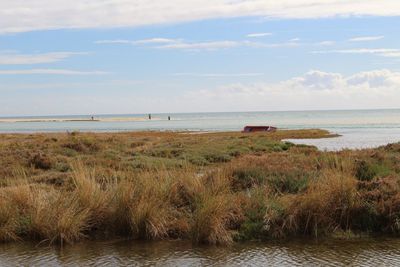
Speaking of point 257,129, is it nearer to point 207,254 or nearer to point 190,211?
point 190,211

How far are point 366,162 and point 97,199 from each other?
8991 mm

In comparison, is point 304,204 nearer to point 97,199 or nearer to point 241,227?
point 241,227

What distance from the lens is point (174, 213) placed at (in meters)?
12.0

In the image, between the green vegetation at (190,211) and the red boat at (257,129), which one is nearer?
the green vegetation at (190,211)

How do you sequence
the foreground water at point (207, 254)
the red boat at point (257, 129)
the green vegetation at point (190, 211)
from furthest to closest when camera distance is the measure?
the red boat at point (257, 129) < the green vegetation at point (190, 211) < the foreground water at point (207, 254)

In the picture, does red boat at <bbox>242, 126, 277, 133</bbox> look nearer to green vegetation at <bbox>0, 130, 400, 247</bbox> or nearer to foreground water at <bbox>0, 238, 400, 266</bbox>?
green vegetation at <bbox>0, 130, 400, 247</bbox>

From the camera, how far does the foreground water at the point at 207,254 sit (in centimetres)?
988

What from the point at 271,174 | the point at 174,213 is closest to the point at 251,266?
the point at 174,213

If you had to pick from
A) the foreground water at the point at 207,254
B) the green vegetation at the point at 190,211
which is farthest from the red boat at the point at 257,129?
the foreground water at the point at 207,254

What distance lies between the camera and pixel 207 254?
10.4 m

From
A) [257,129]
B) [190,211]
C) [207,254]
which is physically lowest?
[257,129]

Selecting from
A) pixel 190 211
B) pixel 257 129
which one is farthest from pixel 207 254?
pixel 257 129

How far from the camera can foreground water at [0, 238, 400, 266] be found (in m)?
9.88

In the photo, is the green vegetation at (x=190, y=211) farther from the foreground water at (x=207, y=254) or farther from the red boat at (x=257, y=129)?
the red boat at (x=257, y=129)
